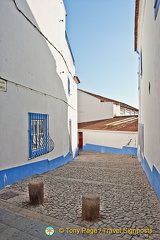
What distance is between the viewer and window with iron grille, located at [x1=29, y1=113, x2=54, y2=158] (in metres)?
6.45

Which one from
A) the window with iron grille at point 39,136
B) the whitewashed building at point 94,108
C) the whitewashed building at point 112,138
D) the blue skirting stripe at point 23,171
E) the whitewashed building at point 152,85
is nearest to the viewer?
the whitewashed building at point 152,85

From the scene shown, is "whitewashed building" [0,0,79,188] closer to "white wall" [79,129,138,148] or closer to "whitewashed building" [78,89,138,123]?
"white wall" [79,129,138,148]

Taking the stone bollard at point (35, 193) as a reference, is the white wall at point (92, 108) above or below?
above

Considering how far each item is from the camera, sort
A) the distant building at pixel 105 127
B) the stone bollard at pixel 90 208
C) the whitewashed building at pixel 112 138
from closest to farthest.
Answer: the stone bollard at pixel 90 208, the whitewashed building at pixel 112 138, the distant building at pixel 105 127

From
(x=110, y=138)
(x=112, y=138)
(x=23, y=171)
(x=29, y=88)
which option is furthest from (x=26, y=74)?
(x=110, y=138)

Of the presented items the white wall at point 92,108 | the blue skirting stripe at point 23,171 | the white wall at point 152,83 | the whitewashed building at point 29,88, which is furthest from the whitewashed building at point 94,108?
the white wall at point 152,83

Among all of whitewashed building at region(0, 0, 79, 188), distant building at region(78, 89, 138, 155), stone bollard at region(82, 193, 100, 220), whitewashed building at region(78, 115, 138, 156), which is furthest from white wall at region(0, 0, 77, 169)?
distant building at region(78, 89, 138, 155)

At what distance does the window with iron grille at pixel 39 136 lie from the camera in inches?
254

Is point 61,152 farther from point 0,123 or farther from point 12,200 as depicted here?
point 12,200

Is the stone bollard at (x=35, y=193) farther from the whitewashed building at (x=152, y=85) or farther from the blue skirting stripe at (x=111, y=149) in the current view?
the blue skirting stripe at (x=111, y=149)

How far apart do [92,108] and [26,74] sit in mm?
18212

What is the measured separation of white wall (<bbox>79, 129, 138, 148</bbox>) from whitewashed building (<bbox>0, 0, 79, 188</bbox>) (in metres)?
8.47

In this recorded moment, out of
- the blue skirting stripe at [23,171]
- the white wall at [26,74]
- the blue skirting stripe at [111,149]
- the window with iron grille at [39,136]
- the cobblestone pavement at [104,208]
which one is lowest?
the blue skirting stripe at [111,149]

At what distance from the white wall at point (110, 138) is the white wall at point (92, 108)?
4.29m
